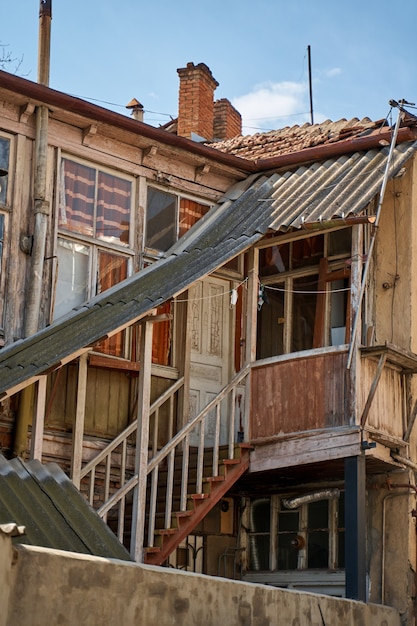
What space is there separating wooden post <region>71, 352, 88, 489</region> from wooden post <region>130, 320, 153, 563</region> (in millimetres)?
600

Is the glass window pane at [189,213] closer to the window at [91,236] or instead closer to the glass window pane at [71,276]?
the window at [91,236]

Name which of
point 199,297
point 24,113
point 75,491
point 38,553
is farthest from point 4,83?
point 38,553

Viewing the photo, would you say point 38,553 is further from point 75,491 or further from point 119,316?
point 119,316

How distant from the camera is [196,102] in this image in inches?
746

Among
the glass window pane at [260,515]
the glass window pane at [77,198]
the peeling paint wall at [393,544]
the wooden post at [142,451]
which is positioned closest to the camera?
the wooden post at [142,451]

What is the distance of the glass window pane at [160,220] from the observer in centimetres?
1387

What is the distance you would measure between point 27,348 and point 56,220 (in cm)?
225

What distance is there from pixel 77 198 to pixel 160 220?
4.28 feet

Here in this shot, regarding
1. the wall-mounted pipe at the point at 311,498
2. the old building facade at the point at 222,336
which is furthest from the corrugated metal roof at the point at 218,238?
the wall-mounted pipe at the point at 311,498

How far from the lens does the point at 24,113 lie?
492 inches

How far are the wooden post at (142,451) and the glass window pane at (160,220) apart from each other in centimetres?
244

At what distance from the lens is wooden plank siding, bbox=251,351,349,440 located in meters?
12.3

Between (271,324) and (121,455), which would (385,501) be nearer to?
(271,324)

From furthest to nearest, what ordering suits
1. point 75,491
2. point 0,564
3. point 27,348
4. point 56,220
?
point 56,220, point 27,348, point 75,491, point 0,564
